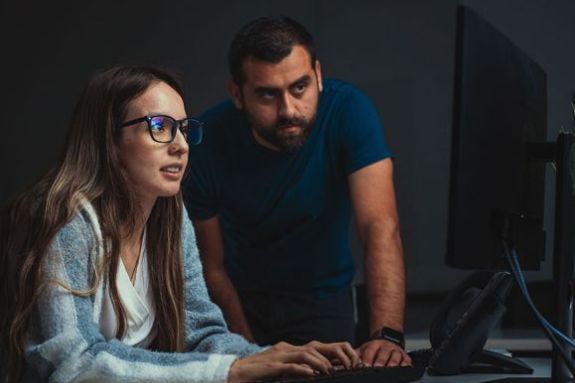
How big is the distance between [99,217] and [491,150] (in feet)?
2.19

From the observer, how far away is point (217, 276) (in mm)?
2799

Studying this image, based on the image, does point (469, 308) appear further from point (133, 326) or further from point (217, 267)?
point (217, 267)

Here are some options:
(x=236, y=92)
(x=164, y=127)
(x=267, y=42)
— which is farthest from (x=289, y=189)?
(x=164, y=127)

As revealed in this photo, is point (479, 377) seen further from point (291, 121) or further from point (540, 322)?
point (291, 121)

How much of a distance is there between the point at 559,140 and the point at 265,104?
3.46 ft

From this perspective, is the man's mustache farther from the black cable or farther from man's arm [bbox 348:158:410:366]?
the black cable

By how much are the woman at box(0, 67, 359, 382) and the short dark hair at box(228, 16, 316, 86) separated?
68cm

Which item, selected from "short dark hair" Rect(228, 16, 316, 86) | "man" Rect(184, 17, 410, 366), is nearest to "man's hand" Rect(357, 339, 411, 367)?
"man" Rect(184, 17, 410, 366)

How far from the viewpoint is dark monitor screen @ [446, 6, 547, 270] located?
1578 mm

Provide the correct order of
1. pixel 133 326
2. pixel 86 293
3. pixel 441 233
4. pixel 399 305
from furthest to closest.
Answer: pixel 441 233 → pixel 399 305 → pixel 133 326 → pixel 86 293

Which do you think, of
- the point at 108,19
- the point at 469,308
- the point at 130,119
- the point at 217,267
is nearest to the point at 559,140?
the point at 469,308

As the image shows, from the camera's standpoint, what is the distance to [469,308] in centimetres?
179

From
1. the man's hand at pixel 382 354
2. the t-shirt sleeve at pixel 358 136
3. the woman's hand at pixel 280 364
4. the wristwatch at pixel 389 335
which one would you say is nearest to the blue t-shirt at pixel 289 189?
the t-shirt sleeve at pixel 358 136

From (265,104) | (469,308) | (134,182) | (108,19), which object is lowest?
(469,308)
